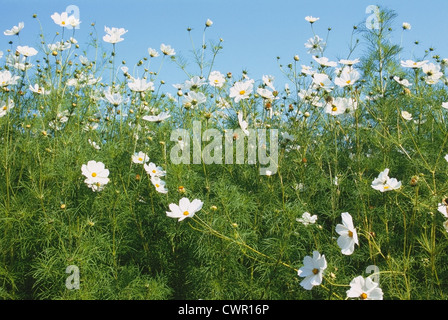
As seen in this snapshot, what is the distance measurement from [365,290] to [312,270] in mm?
194

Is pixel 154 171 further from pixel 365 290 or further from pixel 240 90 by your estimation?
pixel 365 290

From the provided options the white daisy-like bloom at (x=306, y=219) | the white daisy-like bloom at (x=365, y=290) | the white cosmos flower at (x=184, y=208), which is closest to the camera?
the white daisy-like bloom at (x=365, y=290)

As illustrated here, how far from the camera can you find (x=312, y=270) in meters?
1.66

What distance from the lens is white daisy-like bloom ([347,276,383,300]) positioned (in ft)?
5.05

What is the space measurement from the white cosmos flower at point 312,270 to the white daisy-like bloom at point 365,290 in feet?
0.39

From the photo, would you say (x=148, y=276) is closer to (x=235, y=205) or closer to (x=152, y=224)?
(x=152, y=224)

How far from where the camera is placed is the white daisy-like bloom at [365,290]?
1.54m

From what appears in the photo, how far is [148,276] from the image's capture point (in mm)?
2064

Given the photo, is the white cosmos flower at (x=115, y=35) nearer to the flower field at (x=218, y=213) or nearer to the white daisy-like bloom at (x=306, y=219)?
the flower field at (x=218, y=213)

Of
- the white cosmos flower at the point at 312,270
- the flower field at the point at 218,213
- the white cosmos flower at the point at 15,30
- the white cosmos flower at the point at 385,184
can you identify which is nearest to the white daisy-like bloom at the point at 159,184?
the flower field at the point at 218,213

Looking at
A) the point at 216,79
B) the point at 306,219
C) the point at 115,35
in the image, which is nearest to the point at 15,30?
the point at 115,35

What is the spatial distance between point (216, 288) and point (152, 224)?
1.73 ft
